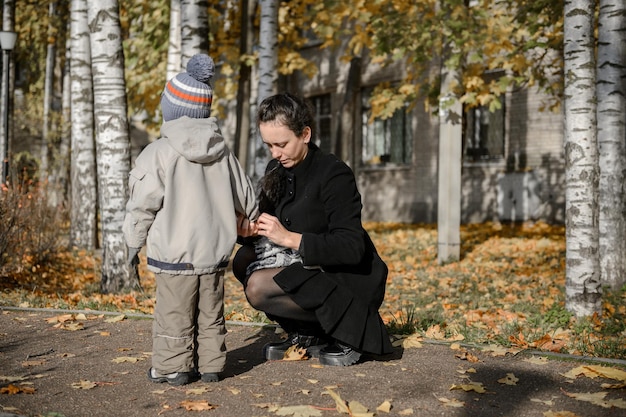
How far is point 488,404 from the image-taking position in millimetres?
4535

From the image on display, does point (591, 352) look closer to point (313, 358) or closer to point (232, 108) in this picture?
point (313, 358)

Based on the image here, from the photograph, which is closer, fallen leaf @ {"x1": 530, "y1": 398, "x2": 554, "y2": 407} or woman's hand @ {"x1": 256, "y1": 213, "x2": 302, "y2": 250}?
fallen leaf @ {"x1": 530, "y1": 398, "x2": 554, "y2": 407}

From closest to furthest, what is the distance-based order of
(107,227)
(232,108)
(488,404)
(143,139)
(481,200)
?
1. (488,404)
2. (107,227)
3. (481,200)
4. (232,108)
5. (143,139)

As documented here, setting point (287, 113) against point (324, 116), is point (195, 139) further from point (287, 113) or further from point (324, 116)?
point (324, 116)

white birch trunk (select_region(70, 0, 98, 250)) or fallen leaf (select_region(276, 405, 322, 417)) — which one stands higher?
white birch trunk (select_region(70, 0, 98, 250))

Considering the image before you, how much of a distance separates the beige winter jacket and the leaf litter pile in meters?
1.96

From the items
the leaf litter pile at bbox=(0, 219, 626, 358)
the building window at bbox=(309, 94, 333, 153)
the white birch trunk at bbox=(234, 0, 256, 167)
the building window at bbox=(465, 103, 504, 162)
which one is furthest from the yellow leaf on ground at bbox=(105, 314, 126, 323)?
the building window at bbox=(309, 94, 333, 153)

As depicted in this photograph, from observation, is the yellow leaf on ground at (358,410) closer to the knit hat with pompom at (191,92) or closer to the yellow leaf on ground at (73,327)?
the knit hat with pompom at (191,92)

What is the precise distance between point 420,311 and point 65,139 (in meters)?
15.4

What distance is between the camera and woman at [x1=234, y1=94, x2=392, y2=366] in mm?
5094

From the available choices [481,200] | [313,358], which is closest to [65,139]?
[481,200]

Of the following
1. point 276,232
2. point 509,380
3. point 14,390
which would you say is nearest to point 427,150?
point 509,380

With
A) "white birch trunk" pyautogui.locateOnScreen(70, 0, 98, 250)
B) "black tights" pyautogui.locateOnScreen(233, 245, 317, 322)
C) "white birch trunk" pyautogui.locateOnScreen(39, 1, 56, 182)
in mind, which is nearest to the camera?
"black tights" pyautogui.locateOnScreen(233, 245, 317, 322)

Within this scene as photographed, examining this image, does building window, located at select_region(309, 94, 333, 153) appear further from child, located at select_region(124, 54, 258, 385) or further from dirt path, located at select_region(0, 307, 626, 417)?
child, located at select_region(124, 54, 258, 385)
